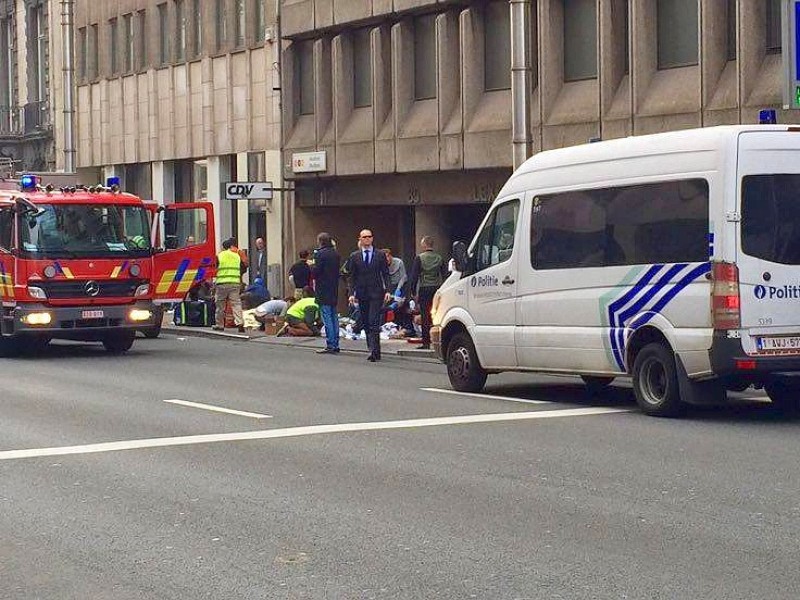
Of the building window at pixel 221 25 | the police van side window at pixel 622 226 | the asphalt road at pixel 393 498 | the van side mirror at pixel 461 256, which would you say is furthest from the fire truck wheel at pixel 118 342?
the building window at pixel 221 25

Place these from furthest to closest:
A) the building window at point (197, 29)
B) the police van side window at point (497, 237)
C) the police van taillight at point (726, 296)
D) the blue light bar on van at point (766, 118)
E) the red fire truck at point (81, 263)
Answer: the building window at point (197, 29) < the red fire truck at point (81, 263) < the police van side window at point (497, 237) < the blue light bar on van at point (766, 118) < the police van taillight at point (726, 296)

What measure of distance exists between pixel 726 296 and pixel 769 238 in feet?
2.03

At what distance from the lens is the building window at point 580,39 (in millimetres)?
29344

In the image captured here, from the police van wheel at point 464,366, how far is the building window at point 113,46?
107 feet

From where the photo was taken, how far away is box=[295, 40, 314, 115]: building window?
1517 inches

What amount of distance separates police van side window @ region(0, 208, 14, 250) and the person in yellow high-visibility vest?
680 centimetres

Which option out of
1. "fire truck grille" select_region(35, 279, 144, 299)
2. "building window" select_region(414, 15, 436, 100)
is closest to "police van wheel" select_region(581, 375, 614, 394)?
"fire truck grille" select_region(35, 279, 144, 299)

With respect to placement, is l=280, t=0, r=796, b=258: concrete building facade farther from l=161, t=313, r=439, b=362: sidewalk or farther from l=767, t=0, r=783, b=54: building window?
l=161, t=313, r=439, b=362: sidewalk

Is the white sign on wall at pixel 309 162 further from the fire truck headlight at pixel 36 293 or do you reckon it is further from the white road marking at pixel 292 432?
the white road marking at pixel 292 432

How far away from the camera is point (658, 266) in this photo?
14828 mm

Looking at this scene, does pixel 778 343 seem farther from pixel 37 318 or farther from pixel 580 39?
pixel 580 39

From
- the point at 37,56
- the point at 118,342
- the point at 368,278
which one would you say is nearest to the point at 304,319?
the point at 118,342

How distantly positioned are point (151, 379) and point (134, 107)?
28.5 meters

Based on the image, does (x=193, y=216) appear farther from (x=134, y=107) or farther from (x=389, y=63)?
(x=389, y=63)
